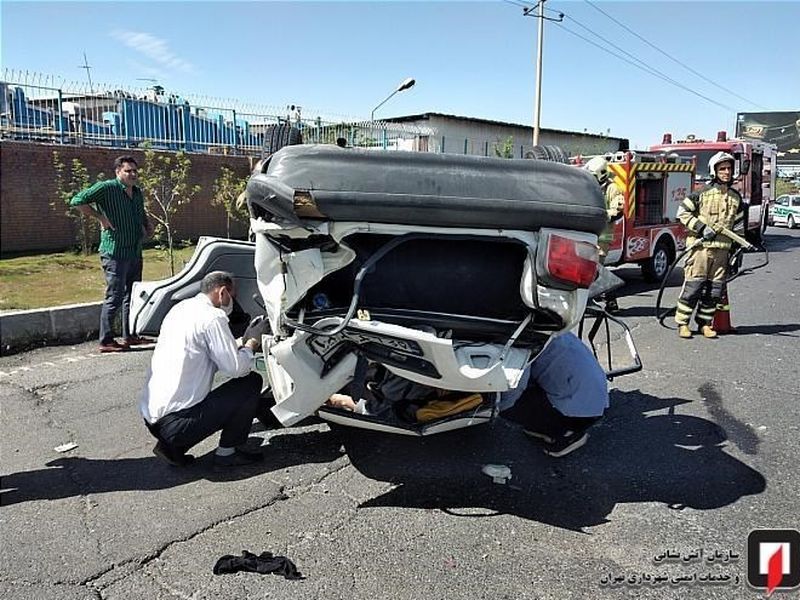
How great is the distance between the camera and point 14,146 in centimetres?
1150

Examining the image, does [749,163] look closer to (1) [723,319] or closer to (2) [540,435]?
(1) [723,319]

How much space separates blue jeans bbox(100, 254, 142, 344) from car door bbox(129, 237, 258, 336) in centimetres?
202

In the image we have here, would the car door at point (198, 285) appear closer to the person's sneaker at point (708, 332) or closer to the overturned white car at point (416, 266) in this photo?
the overturned white car at point (416, 266)

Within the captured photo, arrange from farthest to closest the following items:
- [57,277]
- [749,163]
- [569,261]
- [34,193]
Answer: [749,163], [34,193], [57,277], [569,261]

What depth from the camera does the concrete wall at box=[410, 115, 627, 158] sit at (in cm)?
2601

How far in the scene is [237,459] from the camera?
3.96m

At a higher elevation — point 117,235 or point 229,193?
point 229,193

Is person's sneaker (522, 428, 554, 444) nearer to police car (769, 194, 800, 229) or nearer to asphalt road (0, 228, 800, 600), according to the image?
asphalt road (0, 228, 800, 600)

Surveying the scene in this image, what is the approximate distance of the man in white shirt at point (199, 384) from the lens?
3736 mm

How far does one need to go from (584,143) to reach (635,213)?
1054 inches

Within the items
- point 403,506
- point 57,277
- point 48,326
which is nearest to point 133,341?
point 48,326

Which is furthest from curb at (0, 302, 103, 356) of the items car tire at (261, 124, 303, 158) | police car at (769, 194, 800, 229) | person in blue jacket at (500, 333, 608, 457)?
police car at (769, 194, 800, 229)

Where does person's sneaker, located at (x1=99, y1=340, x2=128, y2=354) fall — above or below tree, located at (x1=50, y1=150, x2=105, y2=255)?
below

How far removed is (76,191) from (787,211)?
85.5 ft
